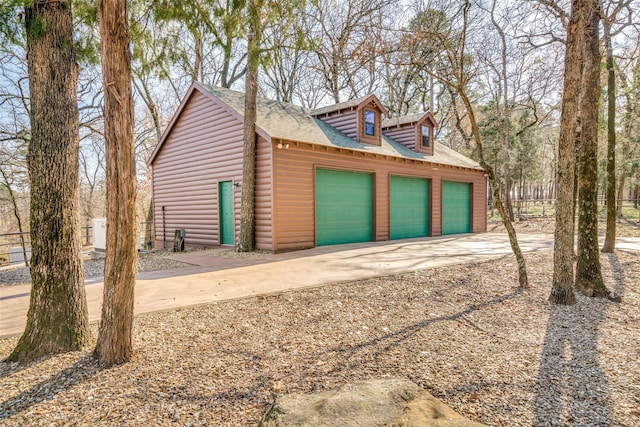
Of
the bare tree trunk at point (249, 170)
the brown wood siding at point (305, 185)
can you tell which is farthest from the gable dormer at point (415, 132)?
the bare tree trunk at point (249, 170)

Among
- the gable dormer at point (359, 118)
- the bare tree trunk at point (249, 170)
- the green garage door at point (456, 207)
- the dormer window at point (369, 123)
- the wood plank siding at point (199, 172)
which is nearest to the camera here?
the bare tree trunk at point (249, 170)

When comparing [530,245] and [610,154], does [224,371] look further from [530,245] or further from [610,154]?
[530,245]

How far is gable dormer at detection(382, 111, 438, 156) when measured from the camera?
14.1 meters

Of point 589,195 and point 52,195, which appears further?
point 589,195

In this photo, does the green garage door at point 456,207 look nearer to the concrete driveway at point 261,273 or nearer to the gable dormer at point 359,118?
the gable dormer at point 359,118

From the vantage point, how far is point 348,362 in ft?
9.85

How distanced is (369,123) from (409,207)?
331cm

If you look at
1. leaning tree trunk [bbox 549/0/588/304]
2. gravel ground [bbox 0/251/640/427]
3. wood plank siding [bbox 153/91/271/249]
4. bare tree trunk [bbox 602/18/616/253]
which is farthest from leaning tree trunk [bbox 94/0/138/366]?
bare tree trunk [bbox 602/18/616/253]

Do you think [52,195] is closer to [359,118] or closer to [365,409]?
[365,409]

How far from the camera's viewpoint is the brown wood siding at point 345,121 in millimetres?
11891

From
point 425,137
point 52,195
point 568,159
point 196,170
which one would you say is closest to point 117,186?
point 52,195

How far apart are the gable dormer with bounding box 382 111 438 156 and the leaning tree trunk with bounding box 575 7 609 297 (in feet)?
28.5

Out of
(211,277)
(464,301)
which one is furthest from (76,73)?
(464,301)

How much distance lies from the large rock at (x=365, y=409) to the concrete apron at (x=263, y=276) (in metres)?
2.55
